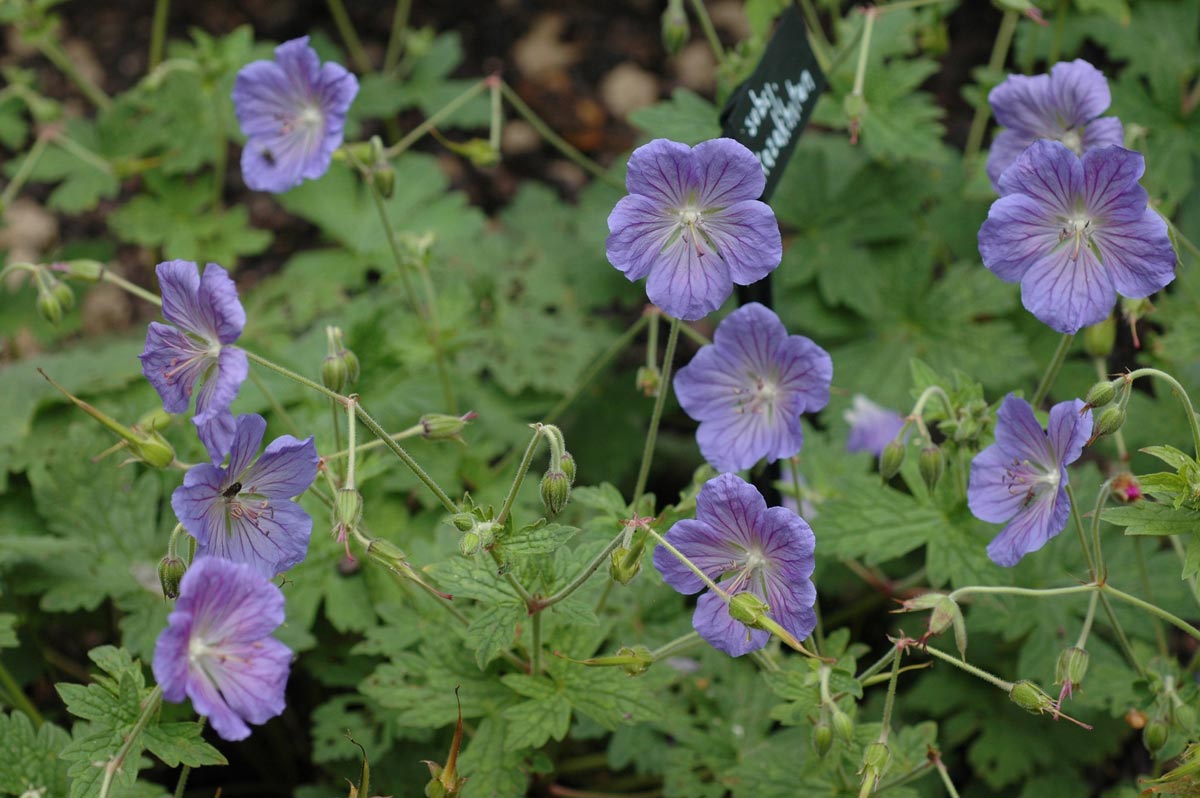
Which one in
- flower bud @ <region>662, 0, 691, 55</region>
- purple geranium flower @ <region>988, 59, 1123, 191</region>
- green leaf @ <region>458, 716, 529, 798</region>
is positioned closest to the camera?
green leaf @ <region>458, 716, 529, 798</region>

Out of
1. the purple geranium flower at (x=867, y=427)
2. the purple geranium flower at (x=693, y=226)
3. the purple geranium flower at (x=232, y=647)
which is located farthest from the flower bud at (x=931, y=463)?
the purple geranium flower at (x=232, y=647)

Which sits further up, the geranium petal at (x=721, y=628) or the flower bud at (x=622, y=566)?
the flower bud at (x=622, y=566)

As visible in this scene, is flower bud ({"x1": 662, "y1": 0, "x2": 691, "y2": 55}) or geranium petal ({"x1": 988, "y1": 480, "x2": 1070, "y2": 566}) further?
flower bud ({"x1": 662, "y1": 0, "x2": 691, "y2": 55})

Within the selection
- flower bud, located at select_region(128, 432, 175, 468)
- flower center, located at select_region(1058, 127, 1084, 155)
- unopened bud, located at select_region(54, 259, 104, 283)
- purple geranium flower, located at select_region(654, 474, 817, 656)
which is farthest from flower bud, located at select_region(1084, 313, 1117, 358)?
unopened bud, located at select_region(54, 259, 104, 283)

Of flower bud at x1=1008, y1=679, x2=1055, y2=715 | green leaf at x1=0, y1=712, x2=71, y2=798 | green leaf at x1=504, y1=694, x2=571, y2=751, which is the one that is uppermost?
flower bud at x1=1008, y1=679, x2=1055, y2=715

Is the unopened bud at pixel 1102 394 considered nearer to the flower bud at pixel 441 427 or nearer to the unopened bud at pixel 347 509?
the flower bud at pixel 441 427

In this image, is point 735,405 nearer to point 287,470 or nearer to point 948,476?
point 948,476

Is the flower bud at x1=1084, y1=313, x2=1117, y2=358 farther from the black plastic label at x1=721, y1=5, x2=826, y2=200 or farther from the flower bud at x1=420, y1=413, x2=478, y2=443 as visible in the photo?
the flower bud at x1=420, y1=413, x2=478, y2=443
